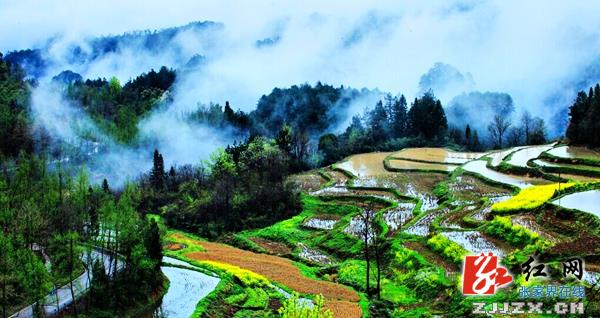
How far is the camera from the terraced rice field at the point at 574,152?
4475cm

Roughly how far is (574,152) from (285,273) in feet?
95.5

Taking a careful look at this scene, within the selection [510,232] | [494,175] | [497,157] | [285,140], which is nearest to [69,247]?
[510,232]

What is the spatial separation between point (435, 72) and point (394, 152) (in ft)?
181

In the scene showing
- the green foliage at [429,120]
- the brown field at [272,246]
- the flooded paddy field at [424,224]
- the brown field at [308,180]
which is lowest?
the brown field at [272,246]

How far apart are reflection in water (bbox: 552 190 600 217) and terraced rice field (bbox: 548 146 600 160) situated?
1239cm

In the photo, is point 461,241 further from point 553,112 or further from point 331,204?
point 553,112

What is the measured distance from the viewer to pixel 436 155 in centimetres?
5941

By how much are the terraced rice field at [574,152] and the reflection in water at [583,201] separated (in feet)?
40.6

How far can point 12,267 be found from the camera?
72.8 ft

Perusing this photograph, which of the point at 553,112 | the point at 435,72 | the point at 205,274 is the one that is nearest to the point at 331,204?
the point at 205,274

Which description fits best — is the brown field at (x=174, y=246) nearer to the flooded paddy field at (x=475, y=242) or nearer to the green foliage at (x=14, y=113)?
the flooded paddy field at (x=475, y=242)

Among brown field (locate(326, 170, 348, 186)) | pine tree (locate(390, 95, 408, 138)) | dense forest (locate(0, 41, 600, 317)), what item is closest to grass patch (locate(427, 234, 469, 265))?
dense forest (locate(0, 41, 600, 317))

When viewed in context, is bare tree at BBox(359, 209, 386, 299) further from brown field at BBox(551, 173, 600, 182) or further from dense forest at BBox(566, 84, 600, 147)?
dense forest at BBox(566, 84, 600, 147)

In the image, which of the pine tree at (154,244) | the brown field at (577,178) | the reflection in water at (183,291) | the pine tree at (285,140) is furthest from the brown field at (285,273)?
the pine tree at (285,140)
